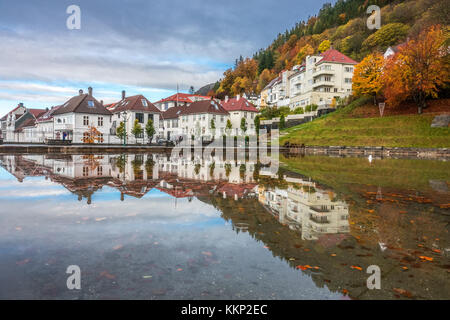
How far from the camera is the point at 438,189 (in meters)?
10.0

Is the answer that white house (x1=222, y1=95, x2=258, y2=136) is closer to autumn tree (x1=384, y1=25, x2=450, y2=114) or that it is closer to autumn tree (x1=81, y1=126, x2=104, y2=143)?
autumn tree (x1=81, y1=126, x2=104, y2=143)

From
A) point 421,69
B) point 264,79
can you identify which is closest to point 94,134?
point 421,69

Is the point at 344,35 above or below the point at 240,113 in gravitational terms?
above

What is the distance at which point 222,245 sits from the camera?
14.7ft

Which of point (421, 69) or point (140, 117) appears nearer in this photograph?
point (421, 69)

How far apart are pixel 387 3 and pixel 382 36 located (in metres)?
37.2

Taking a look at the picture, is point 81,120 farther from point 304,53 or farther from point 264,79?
point 264,79

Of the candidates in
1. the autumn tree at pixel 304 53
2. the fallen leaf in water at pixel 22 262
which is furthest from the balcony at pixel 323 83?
the fallen leaf in water at pixel 22 262

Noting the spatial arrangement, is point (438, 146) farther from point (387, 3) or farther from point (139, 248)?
point (387, 3)

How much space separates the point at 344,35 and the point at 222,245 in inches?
4179

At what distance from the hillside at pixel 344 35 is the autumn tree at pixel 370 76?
609 inches

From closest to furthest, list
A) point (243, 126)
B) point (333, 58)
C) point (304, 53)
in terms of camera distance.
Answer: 1. point (333, 58)
2. point (243, 126)
3. point (304, 53)

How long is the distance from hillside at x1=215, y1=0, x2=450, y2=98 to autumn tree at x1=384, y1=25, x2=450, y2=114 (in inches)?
694

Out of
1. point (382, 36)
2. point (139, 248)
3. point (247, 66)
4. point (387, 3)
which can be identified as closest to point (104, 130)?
point (139, 248)
